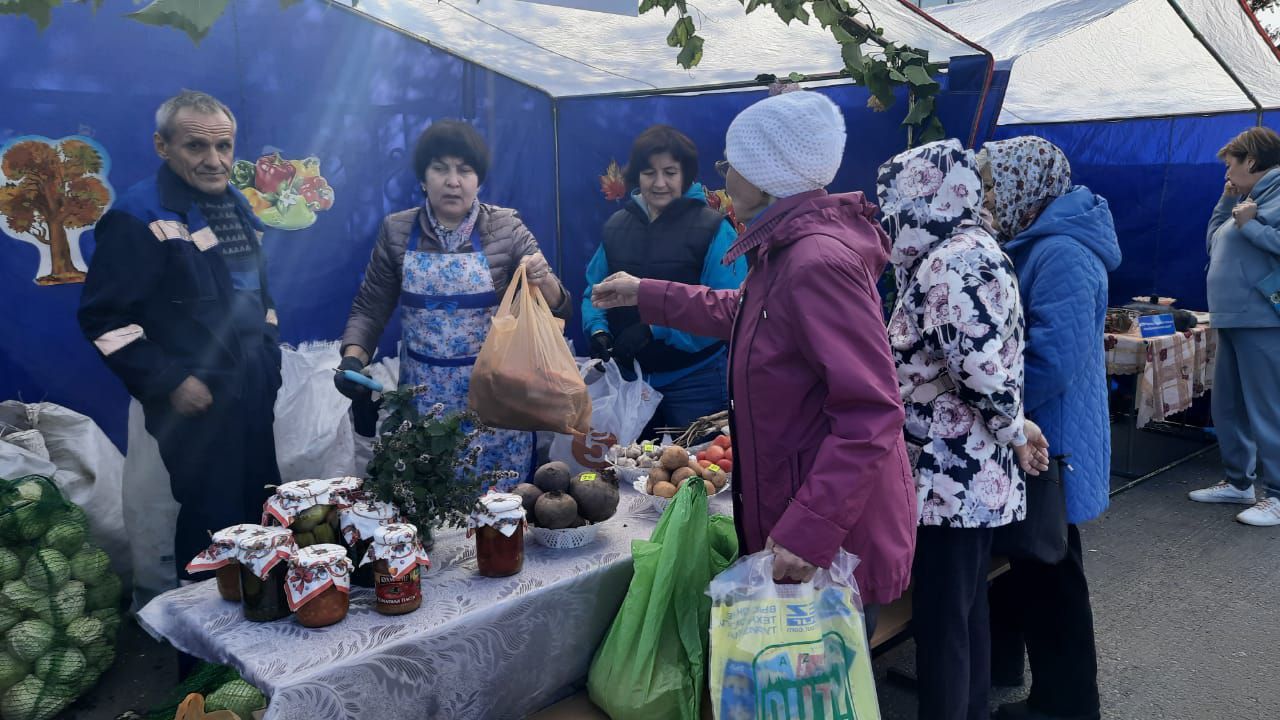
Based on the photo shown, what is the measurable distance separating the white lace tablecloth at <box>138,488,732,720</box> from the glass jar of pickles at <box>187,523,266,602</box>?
0.03 m

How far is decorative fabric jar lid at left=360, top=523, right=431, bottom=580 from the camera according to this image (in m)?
1.75

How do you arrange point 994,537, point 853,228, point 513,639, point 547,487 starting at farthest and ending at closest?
point 994,537
point 547,487
point 513,639
point 853,228

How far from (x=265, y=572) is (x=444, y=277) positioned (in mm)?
1791

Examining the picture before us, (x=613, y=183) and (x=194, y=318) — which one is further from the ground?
(x=613, y=183)

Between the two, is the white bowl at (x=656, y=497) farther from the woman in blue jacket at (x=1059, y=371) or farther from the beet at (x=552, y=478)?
the woman in blue jacket at (x=1059, y=371)

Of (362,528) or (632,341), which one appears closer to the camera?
(362,528)

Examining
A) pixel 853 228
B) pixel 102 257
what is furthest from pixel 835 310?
pixel 102 257

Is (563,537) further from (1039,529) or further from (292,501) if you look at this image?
(1039,529)

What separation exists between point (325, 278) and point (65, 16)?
1.43 m

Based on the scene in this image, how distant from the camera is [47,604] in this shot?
2.92 metres

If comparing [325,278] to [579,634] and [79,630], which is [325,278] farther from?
[579,634]

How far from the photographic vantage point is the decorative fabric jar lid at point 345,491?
1.93m

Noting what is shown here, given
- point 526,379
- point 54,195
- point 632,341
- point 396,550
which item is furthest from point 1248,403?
point 54,195

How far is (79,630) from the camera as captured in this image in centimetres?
298
